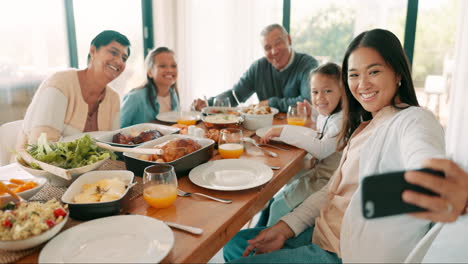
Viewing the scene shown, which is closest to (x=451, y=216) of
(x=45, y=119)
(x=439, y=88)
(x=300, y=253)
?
(x=300, y=253)

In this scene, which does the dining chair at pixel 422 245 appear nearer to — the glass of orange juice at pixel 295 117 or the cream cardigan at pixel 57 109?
the glass of orange juice at pixel 295 117

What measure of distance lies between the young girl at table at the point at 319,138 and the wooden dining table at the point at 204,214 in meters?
0.38

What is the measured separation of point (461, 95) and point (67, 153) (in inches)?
152

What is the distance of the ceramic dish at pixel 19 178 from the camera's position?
100 cm

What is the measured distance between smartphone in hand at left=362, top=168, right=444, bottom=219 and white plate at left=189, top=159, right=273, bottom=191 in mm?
659

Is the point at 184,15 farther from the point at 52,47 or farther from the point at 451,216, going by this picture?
the point at 451,216

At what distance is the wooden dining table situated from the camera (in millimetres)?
890

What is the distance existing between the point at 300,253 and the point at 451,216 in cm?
60

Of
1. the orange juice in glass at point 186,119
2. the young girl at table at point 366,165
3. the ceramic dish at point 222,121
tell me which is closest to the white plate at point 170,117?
the orange juice in glass at point 186,119

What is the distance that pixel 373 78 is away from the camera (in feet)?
4.11

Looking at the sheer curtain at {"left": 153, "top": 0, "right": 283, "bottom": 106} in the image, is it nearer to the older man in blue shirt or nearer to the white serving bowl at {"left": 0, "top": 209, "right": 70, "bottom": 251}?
the older man in blue shirt

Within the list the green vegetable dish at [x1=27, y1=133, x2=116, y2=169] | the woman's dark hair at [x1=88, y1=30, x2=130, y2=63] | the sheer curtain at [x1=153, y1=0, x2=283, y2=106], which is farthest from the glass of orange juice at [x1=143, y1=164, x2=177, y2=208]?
the sheer curtain at [x1=153, y1=0, x2=283, y2=106]

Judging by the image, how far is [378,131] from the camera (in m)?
1.14

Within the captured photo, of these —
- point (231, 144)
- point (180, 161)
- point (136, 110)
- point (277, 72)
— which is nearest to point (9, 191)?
point (180, 161)
